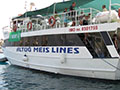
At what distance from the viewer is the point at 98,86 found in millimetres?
7766

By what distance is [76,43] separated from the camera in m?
8.94

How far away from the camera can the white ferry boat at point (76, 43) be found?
319 inches

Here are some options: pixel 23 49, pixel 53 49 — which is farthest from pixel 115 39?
pixel 23 49

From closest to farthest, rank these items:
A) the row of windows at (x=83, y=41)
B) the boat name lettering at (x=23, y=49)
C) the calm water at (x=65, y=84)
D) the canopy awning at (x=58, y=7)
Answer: the calm water at (x=65, y=84), the row of windows at (x=83, y=41), the canopy awning at (x=58, y=7), the boat name lettering at (x=23, y=49)

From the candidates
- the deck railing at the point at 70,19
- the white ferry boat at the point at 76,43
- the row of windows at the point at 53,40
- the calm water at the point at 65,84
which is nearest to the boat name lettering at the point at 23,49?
the white ferry boat at the point at 76,43

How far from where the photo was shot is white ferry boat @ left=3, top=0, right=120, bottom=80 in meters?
8.09

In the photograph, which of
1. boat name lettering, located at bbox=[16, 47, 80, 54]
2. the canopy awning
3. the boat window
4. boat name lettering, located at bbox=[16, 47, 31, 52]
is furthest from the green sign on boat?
the boat window

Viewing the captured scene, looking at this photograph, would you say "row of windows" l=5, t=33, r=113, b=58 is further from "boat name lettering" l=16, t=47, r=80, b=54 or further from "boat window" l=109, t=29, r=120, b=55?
"boat window" l=109, t=29, r=120, b=55

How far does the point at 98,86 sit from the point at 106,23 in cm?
281

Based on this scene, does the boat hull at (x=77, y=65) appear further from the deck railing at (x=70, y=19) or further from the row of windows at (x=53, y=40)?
the deck railing at (x=70, y=19)

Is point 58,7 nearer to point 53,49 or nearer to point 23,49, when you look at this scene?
point 53,49

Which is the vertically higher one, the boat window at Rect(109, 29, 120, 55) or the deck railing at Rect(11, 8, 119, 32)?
the deck railing at Rect(11, 8, 119, 32)

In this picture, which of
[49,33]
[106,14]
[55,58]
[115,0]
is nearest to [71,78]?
[55,58]

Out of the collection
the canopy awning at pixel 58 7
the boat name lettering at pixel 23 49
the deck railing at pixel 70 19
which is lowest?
the boat name lettering at pixel 23 49
